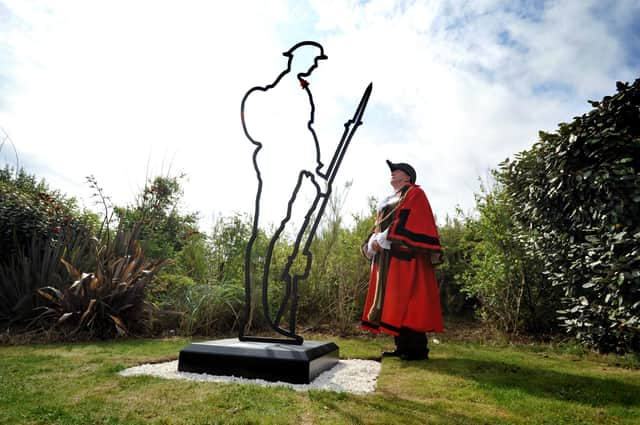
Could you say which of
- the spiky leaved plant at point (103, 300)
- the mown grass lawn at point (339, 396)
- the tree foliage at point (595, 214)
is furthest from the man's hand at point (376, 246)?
the spiky leaved plant at point (103, 300)

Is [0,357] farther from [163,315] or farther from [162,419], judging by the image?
[162,419]

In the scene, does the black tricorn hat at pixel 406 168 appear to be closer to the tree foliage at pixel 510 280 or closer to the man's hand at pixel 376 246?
the man's hand at pixel 376 246

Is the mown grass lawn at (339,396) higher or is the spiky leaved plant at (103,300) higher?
the spiky leaved plant at (103,300)

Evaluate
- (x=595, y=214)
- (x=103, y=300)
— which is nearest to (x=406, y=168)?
(x=595, y=214)

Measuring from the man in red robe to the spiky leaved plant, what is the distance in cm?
295

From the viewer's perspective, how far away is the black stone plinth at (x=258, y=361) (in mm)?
2943

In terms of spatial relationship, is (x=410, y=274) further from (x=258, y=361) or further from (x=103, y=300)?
(x=103, y=300)

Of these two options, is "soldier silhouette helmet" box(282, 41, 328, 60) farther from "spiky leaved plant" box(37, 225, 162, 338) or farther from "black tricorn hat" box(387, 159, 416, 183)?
"spiky leaved plant" box(37, 225, 162, 338)

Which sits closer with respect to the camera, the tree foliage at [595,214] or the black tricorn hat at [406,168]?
the tree foliage at [595,214]

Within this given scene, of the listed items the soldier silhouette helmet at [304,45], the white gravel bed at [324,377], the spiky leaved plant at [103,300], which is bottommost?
the white gravel bed at [324,377]

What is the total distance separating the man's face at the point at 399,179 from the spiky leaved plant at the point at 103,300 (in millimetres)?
3227

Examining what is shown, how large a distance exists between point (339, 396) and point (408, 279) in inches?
58.8

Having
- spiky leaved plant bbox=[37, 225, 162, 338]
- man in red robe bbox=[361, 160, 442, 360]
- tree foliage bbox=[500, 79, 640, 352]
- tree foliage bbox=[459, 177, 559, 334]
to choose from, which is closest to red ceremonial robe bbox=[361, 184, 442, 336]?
man in red robe bbox=[361, 160, 442, 360]

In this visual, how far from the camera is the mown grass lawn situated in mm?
2160
